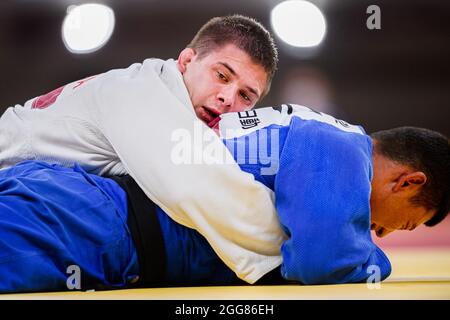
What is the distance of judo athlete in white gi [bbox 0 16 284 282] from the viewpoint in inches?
75.6

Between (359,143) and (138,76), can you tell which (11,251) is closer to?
A: (138,76)

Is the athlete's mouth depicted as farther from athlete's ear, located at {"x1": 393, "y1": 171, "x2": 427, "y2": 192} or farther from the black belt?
athlete's ear, located at {"x1": 393, "y1": 171, "x2": 427, "y2": 192}

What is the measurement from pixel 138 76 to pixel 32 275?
30.9 inches

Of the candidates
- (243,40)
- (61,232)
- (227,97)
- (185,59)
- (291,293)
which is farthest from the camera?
(185,59)

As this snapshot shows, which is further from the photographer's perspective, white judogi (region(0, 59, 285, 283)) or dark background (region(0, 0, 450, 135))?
dark background (region(0, 0, 450, 135))

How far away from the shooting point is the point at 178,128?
2.02 metres

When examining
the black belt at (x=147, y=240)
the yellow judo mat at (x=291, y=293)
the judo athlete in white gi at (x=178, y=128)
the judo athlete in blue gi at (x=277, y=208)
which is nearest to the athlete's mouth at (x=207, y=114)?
the judo athlete in white gi at (x=178, y=128)

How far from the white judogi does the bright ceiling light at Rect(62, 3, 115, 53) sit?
77 cm

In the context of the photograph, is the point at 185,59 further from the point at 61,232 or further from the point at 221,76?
the point at 61,232

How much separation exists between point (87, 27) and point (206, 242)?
154 centimetres

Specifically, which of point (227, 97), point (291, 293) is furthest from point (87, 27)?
point (291, 293)

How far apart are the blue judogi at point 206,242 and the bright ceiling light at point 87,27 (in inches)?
45.2

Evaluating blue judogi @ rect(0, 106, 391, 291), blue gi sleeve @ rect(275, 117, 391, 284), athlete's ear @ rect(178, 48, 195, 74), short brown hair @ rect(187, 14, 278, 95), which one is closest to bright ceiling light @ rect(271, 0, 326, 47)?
short brown hair @ rect(187, 14, 278, 95)
